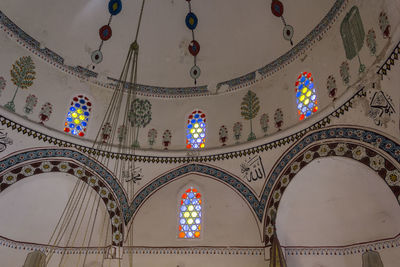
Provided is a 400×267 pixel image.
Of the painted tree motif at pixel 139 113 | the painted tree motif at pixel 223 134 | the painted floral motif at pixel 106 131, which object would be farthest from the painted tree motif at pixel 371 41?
the painted floral motif at pixel 106 131

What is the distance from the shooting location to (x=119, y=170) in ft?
33.8

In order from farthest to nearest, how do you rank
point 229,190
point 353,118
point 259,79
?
1. point 259,79
2. point 229,190
3. point 353,118

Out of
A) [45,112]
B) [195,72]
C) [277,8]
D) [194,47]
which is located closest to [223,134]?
[195,72]

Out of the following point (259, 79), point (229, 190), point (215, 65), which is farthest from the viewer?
point (215, 65)

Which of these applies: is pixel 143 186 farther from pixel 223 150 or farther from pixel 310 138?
pixel 310 138

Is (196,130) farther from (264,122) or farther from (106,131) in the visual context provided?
(106,131)

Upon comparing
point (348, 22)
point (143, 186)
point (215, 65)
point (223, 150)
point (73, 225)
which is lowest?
point (73, 225)

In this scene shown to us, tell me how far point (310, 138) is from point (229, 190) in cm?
268

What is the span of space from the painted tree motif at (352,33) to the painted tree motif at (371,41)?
9.1 inches

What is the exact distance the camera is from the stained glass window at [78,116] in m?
10.2

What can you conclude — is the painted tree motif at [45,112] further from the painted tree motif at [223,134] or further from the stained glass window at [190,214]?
the painted tree motif at [223,134]

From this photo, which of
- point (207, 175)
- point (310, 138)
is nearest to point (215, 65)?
point (207, 175)

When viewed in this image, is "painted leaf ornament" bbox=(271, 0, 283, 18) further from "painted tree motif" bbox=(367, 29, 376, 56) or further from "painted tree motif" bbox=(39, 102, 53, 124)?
"painted tree motif" bbox=(39, 102, 53, 124)

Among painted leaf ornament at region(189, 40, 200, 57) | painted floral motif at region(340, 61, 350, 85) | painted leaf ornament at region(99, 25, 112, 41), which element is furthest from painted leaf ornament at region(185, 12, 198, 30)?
painted floral motif at region(340, 61, 350, 85)
